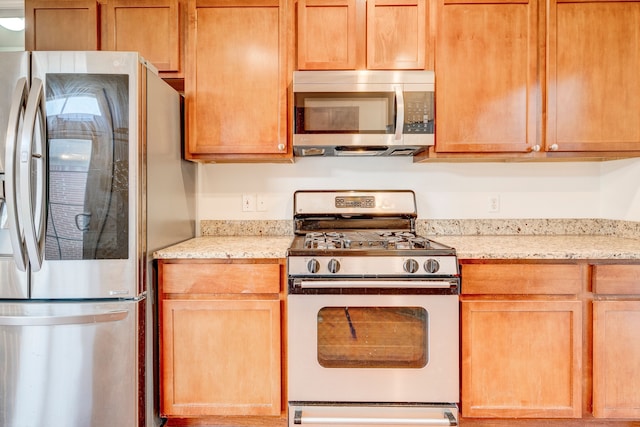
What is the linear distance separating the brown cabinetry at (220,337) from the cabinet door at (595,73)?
161cm

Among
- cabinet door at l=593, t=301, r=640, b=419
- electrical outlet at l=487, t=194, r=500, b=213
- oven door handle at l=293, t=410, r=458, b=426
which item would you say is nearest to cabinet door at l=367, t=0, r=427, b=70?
electrical outlet at l=487, t=194, r=500, b=213

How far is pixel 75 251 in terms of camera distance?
1.49m

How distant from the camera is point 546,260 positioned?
64.4 inches

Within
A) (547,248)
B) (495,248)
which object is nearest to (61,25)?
(495,248)

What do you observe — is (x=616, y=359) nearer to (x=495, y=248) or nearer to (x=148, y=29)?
(x=495, y=248)

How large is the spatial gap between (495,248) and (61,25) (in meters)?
2.35

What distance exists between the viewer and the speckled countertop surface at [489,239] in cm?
164

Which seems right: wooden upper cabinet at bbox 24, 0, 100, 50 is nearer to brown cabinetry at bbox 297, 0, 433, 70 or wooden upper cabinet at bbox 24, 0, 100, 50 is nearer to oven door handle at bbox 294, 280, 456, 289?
brown cabinetry at bbox 297, 0, 433, 70

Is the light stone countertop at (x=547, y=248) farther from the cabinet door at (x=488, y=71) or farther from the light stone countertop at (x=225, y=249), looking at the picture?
the light stone countertop at (x=225, y=249)

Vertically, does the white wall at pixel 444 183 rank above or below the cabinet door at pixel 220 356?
above

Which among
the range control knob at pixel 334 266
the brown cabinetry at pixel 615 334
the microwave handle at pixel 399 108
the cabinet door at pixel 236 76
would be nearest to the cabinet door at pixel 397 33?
the microwave handle at pixel 399 108

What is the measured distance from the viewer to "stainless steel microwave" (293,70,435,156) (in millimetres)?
1854

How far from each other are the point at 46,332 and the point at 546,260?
Answer: 2.05 m

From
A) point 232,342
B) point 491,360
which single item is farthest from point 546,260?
point 232,342
